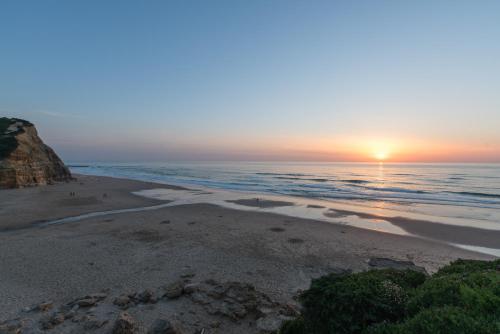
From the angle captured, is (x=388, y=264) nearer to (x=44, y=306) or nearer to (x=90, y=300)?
(x=90, y=300)

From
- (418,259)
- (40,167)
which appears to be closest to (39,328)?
(418,259)

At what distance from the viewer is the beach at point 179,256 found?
5.93m

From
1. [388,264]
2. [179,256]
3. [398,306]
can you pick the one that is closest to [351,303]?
[398,306]

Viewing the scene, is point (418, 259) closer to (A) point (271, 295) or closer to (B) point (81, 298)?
(A) point (271, 295)

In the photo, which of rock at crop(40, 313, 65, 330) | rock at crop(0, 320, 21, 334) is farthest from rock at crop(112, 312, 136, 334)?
rock at crop(0, 320, 21, 334)

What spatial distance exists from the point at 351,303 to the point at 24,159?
38.6 metres

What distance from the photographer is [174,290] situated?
611 centimetres

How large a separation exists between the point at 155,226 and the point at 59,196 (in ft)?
53.2

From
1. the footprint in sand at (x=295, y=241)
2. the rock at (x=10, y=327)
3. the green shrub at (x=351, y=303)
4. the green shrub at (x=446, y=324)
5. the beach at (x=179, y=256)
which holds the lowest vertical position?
the footprint in sand at (x=295, y=241)

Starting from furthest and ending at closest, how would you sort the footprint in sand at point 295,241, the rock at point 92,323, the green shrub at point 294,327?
the footprint in sand at point 295,241
the rock at point 92,323
the green shrub at point 294,327

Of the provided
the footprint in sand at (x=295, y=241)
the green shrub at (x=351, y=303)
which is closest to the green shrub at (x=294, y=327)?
the green shrub at (x=351, y=303)

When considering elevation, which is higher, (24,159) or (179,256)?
(24,159)

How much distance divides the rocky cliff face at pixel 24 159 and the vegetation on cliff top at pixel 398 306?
3571cm

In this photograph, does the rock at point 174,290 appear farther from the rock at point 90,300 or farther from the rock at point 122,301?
the rock at point 90,300
